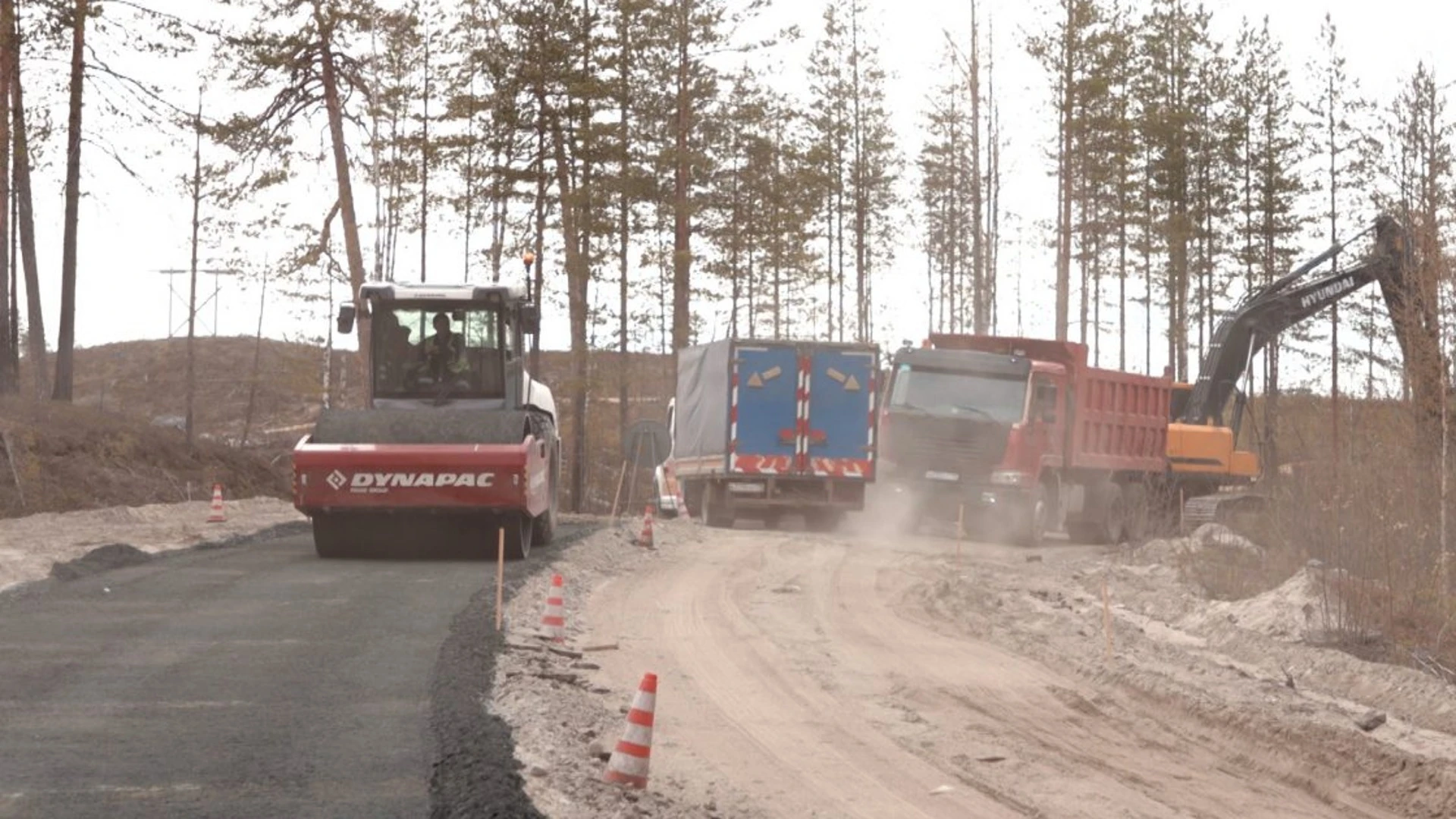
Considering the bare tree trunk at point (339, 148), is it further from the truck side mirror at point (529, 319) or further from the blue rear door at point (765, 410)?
the truck side mirror at point (529, 319)

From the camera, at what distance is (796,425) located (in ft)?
101

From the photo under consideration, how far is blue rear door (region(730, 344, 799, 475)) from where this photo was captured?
30844mm

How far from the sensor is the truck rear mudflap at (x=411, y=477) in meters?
18.9

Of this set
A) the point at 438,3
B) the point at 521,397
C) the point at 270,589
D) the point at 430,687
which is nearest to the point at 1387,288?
the point at 521,397

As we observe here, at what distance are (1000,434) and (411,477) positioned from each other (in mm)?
13283

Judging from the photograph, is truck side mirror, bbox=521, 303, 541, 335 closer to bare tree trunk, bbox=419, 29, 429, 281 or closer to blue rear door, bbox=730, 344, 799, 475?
blue rear door, bbox=730, 344, 799, 475

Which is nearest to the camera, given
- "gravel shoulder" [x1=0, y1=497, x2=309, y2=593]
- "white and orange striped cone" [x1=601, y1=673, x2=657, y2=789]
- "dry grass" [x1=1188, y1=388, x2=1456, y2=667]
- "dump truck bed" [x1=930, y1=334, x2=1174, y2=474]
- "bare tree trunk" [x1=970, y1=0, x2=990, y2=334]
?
"white and orange striped cone" [x1=601, y1=673, x2=657, y2=789]

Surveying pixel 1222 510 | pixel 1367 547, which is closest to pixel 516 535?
pixel 1367 547

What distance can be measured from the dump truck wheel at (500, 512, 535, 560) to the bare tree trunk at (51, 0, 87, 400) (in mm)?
15345

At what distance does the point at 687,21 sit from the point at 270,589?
3024 centimetres

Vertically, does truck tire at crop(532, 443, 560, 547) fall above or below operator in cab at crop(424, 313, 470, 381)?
below

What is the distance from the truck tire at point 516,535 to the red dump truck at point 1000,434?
32.7ft

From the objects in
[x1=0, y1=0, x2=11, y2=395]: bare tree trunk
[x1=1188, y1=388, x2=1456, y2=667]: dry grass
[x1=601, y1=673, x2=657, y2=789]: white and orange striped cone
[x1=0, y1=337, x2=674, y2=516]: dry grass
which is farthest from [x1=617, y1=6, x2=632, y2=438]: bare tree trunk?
[x1=601, y1=673, x2=657, y2=789]: white and orange striped cone

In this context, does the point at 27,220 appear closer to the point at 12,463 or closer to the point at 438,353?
the point at 12,463
